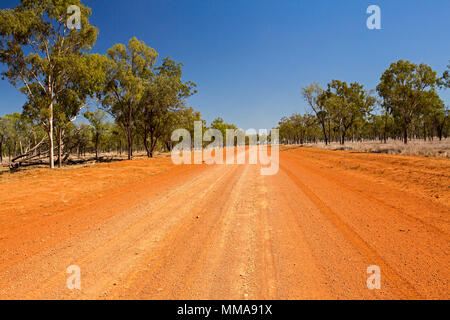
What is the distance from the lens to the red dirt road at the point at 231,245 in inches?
97.7

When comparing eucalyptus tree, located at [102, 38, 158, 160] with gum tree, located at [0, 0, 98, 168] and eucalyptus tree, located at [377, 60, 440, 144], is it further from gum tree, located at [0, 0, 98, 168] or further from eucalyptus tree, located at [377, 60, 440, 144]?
eucalyptus tree, located at [377, 60, 440, 144]

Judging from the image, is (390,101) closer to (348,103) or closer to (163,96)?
(348,103)

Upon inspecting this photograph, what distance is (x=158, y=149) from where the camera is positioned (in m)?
53.5

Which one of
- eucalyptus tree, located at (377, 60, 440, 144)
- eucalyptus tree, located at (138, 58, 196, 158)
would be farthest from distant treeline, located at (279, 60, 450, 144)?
eucalyptus tree, located at (138, 58, 196, 158)

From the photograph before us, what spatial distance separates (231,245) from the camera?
3562 mm

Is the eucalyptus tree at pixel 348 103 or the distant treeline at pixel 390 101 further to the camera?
the eucalyptus tree at pixel 348 103

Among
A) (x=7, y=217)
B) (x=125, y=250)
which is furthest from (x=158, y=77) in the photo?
(x=125, y=250)

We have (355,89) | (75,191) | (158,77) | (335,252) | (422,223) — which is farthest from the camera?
(355,89)

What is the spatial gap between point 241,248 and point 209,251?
1.75 feet

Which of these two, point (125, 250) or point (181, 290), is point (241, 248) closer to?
point (181, 290)

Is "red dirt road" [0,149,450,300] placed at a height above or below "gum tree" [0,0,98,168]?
below

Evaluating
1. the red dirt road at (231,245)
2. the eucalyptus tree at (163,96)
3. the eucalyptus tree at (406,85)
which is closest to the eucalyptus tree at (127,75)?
the eucalyptus tree at (163,96)

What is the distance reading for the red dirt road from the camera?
248 centimetres

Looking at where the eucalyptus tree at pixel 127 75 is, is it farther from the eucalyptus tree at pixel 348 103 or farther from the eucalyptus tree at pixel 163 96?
the eucalyptus tree at pixel 348 103
